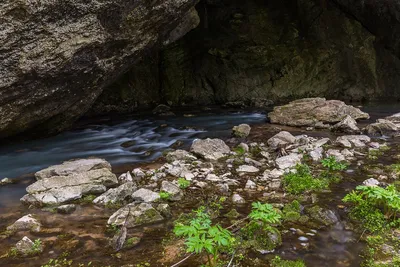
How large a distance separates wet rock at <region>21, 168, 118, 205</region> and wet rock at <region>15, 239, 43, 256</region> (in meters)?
1.05

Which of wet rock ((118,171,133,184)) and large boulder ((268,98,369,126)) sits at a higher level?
wet rock ((118,171,133,184))

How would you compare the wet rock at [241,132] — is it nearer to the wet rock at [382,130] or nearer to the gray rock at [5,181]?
the wet rock at [382,130]

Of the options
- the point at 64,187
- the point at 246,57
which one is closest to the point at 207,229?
the point at 64,187

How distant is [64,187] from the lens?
14.4 feet

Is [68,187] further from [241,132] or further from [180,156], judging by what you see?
[241,132]

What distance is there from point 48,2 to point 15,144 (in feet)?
13.7

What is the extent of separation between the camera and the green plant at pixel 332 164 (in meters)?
5.09

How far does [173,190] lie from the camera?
13.8 ft

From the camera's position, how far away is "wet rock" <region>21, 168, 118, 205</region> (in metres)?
4.16

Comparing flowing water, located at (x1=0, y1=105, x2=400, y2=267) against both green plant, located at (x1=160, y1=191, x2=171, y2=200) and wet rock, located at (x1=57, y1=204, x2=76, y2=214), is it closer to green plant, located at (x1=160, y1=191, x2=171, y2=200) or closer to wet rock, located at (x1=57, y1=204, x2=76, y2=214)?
wet rock, located at (x1=57, y1=204, x2=76, y2=214)

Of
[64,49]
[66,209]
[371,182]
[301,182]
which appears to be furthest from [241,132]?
[66,209]

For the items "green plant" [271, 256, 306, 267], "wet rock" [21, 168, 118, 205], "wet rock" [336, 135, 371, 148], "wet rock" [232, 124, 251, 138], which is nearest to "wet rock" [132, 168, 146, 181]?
"wet rock" [21, 168, 118, 205]

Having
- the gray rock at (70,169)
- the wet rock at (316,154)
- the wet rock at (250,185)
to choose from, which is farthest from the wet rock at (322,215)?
the gray rock at (70,169)

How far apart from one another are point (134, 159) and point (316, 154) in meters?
3.68
